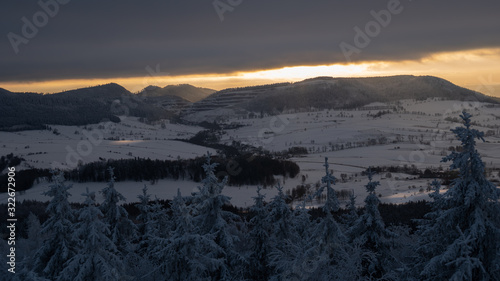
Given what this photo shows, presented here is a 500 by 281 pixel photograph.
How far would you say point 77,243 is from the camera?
17.7 m

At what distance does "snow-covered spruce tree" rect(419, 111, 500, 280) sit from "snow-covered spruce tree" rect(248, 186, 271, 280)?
959 centimetres

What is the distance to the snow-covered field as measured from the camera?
64.0 m

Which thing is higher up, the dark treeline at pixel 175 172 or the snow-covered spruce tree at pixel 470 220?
the snow-covered spruce tree at pixel 470 220

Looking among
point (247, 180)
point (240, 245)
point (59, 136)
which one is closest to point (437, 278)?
point (240, 245)

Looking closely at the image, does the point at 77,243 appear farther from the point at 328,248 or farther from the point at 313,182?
the point at 313,182

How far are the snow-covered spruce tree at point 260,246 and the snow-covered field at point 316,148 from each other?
33.7 meters

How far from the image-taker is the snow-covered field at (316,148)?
64.0 metres

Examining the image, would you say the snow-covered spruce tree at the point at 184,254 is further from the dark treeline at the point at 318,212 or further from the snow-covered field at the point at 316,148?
the snow-covered field at the point at 316,148

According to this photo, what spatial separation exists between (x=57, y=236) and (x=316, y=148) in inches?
4642

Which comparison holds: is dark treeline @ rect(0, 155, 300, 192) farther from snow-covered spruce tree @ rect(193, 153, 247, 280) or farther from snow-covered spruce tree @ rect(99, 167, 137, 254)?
snow-covered spruce tree @ rect(193, 153, 247, 280)

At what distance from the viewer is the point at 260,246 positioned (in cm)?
2145

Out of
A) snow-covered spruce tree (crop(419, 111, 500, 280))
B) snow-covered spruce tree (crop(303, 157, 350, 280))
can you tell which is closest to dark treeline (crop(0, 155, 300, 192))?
snow-covered spruce tree (crop(303, 157, 350, 280))

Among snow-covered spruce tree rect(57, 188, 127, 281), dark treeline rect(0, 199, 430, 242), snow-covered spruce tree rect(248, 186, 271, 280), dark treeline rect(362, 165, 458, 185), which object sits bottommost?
dark treeline rect(362, 165, 458, 185)

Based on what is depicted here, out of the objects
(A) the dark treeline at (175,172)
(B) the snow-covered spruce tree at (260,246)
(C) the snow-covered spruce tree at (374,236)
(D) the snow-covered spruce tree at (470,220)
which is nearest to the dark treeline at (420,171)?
(A) the dark treeline at (175,172)
